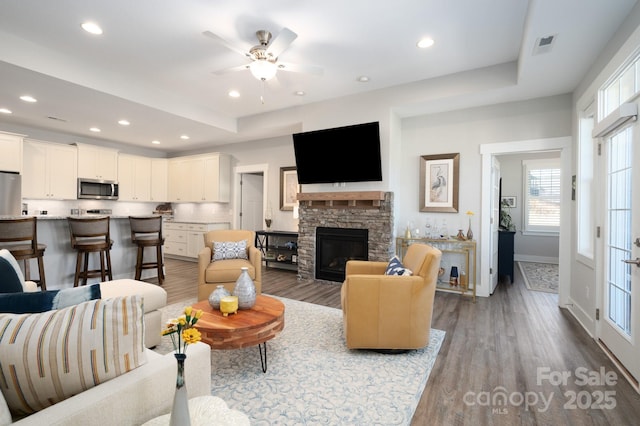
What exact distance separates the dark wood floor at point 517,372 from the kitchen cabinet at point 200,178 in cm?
343

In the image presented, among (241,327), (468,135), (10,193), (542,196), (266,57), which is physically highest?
(266,57)

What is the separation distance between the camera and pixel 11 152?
5102mm

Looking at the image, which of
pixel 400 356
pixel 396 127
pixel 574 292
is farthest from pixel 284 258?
pixel 574 292

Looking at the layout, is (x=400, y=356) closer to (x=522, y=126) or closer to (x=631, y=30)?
(x=631, y=30)

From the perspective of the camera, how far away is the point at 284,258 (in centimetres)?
595

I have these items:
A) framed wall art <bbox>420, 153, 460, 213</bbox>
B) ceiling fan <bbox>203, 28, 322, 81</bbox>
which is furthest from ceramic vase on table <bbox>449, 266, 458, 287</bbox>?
ceiling fan <bbox>203, 28, 322, 81</bbox>

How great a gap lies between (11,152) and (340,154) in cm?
548

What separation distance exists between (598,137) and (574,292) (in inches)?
72.3

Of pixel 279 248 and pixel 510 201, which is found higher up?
pixel 510 201

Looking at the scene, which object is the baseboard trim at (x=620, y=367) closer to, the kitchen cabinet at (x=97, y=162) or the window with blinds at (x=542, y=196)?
the window with blinds at (x=542, y=196)

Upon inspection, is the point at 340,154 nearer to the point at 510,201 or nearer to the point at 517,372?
the point at 517,372

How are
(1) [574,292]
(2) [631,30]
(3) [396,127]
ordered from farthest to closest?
1. (3) [396,127]
2. (1) [574,292]
3. (2) [631,30]

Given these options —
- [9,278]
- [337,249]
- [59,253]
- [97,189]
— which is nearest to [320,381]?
[9,278]

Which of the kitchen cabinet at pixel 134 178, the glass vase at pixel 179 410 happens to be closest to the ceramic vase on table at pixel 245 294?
the glass vase at pixel 179 410
